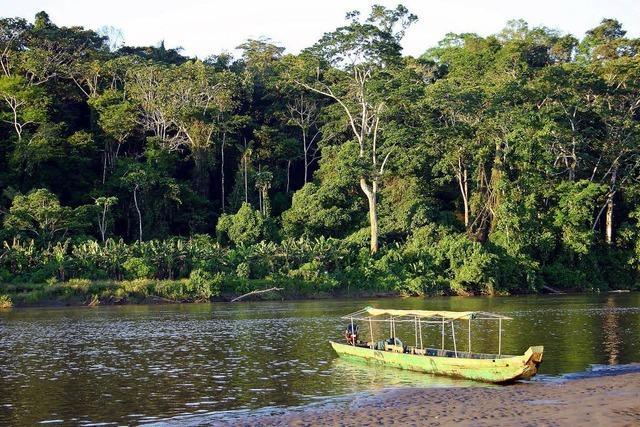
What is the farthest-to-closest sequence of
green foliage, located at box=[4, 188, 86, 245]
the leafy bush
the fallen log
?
the fallen log → green foliage, located at box=[4, 188, 86, 245] → the leafy bush

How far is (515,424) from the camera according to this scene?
52.1 ft

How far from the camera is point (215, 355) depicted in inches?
1152

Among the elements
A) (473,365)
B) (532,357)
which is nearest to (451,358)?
(473,365)

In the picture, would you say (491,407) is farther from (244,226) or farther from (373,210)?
(244,226)

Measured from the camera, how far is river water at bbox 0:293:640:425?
66.9ft

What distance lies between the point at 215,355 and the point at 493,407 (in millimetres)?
13893

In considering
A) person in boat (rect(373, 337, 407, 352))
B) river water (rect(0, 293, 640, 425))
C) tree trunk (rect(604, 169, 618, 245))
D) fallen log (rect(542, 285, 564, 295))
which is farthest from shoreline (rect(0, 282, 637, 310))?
person in boat (rect(373, 337, 407, 352))

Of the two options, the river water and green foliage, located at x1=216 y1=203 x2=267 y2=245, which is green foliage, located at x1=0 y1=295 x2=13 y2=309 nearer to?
the river water

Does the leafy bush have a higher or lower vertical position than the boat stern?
higher

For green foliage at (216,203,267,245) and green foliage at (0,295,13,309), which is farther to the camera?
green foliage at (216,203,267,245)

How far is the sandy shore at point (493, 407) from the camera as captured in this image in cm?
1630

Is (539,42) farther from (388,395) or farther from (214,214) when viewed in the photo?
(388,395)

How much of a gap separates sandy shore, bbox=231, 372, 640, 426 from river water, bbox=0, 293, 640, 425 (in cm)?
154

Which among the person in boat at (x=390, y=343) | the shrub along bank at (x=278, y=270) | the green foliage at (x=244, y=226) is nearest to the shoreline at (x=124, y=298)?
the shrub along bank at (x=278, y=270)
